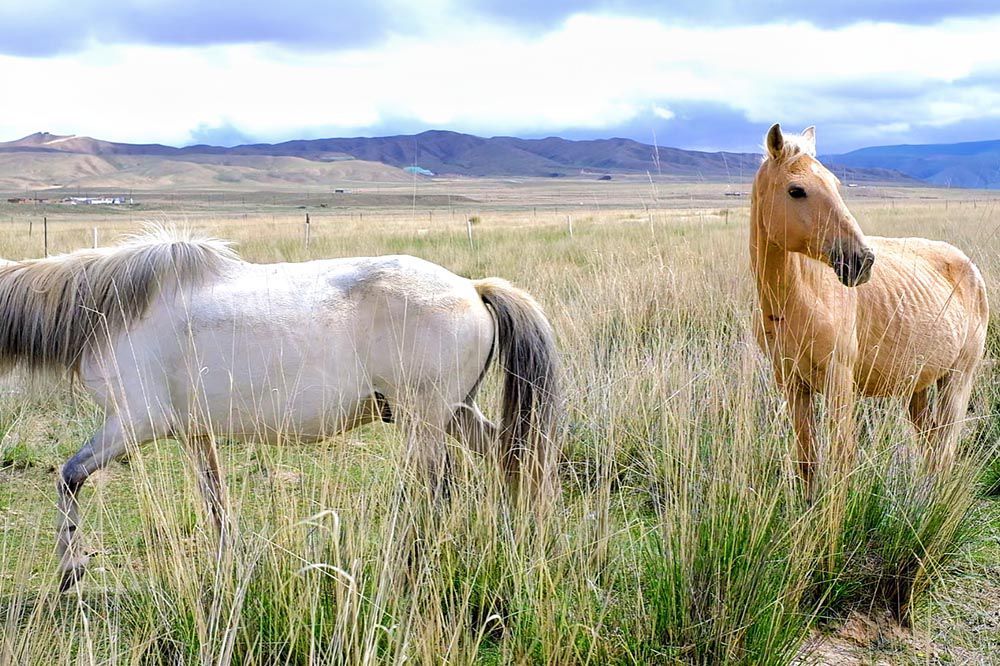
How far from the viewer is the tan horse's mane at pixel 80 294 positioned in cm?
372

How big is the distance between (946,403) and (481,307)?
2.39 m

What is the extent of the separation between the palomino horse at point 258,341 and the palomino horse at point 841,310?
112cm

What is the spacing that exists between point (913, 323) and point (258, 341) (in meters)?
3.03

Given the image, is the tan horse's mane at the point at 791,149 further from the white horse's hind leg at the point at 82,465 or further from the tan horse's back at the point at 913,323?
the white horse's hind leg at the point at 82,465

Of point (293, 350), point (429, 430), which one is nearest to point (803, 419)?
point (429, 430)

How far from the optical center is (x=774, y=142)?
3559 mm

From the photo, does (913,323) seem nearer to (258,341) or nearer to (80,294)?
(258,341)

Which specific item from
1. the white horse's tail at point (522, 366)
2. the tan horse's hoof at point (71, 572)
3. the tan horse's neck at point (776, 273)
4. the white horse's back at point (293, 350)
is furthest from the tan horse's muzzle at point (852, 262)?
the tan horse's hoof at point (71, 572)

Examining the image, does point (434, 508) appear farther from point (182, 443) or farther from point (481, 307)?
point (182, 443)

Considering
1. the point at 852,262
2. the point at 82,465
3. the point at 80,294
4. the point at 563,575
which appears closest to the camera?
the point at 563,575

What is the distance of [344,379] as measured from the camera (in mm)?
3699

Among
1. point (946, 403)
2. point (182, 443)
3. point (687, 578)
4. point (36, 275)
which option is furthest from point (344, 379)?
point (946, 403)

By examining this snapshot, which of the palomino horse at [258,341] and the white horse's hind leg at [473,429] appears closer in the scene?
the palomino horse at [258,341]

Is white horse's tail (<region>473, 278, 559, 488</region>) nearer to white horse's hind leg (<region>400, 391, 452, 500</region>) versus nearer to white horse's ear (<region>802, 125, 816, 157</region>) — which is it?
white horse's hind leg (<region>400, 391, 452, 500</region>)
